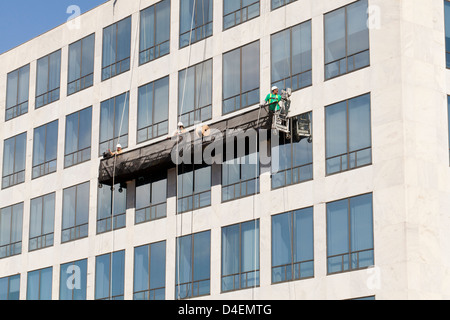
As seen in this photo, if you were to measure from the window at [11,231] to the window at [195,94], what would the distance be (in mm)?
13171

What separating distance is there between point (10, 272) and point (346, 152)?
75.3ft

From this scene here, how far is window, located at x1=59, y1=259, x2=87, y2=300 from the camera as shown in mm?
54375

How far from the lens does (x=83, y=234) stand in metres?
55.2

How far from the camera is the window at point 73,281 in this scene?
54.4 m

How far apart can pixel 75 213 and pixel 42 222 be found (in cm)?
281

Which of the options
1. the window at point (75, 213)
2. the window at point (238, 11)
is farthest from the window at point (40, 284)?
the window at point (238, 11)

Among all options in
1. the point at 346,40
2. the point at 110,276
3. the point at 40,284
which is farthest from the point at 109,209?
the point at 346,40

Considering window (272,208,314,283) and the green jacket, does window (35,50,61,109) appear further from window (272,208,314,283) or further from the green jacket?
window (272,208,314,283)

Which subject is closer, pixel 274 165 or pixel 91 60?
pixel 274 165

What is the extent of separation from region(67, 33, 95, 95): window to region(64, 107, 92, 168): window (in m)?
1.51

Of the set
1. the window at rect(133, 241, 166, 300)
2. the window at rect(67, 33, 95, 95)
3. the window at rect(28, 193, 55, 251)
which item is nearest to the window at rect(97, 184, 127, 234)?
the window at rect(133, 241, 166, 300)

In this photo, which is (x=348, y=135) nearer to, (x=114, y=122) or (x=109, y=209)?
(x=109, y=209)

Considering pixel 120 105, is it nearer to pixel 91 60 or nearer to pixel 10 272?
pixel 91 60
